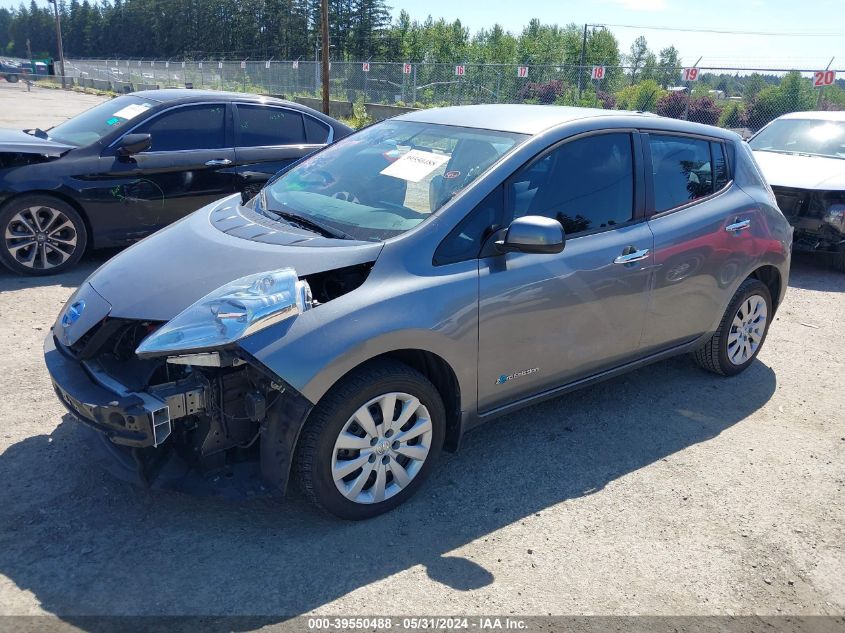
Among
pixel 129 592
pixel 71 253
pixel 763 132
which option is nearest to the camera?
pixel 129 592

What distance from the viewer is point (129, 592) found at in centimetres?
269

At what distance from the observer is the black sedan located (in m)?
6.28

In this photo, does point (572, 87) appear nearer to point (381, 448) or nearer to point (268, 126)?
point (268, 126)

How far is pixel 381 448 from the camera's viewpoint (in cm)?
310

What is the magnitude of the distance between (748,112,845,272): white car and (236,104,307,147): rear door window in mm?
5180

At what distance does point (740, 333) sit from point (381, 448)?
304 centimetres

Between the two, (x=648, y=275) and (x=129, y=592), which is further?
(x=648, y=275)

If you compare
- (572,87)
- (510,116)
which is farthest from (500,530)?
(572,87)

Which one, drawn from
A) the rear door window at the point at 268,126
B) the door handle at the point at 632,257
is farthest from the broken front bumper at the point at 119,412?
the rear door window at the point at 268,126

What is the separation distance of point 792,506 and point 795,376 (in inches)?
75.3

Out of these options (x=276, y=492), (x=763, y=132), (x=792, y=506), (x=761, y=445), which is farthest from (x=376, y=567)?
(x=763, y=132)

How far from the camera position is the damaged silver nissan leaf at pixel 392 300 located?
112 inches

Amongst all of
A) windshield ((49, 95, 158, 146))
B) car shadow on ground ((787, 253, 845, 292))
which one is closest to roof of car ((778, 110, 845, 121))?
Answer: car shadow on ground ((787, 253, 845, 292))

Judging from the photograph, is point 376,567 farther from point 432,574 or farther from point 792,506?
point 792,506
